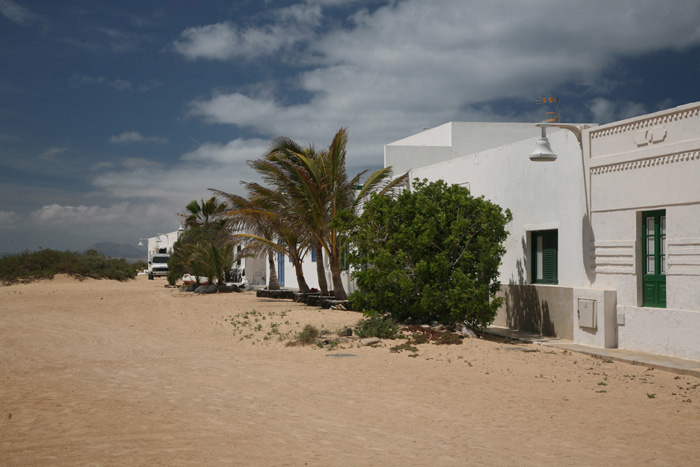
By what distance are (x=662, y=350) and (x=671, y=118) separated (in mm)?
3993

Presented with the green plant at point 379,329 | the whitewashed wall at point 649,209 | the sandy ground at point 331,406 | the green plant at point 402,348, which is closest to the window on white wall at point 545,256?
the whitewashed wall at point 649,209

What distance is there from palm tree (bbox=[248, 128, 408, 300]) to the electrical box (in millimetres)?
9199

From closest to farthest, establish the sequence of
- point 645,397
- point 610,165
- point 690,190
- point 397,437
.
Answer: point 397,437 → point 645,397 → point 690,190 → point 610,165

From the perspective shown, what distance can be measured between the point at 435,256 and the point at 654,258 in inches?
163

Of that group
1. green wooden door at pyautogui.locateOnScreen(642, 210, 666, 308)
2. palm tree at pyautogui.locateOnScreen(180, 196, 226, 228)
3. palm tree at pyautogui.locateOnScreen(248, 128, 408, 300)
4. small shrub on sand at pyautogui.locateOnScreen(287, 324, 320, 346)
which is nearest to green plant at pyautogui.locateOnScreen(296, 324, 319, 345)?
small shrub on sand at pyautogui.locateOnScreen(287, 324, 320, 346)

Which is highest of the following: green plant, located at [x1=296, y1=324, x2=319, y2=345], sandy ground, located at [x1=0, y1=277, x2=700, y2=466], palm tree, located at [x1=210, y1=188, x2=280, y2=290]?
palm tree, located at [x1=210, y1=188, x2=280, y2=290]

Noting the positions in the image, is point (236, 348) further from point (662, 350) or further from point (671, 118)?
point (671, 118)

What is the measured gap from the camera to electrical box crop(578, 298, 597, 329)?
1183 cm

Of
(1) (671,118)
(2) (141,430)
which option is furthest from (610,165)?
(2) (141,430)

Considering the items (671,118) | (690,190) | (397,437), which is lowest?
(397,437)

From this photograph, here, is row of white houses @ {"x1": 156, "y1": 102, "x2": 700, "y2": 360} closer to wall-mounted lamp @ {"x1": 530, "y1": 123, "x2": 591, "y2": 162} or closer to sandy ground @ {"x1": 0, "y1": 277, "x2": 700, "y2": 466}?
wall-mounted lamp @ {"x1": 530, "y1": 123, "x2": 591, "y2": 162}

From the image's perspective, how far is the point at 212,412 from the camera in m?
7.01

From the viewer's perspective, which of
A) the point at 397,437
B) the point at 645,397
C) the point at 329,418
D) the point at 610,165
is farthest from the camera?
the point at 610,165

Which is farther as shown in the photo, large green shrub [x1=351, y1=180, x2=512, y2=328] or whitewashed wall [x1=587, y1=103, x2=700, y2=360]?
large green shrub [x1=351, y1=180, x2=512, y2=328]
